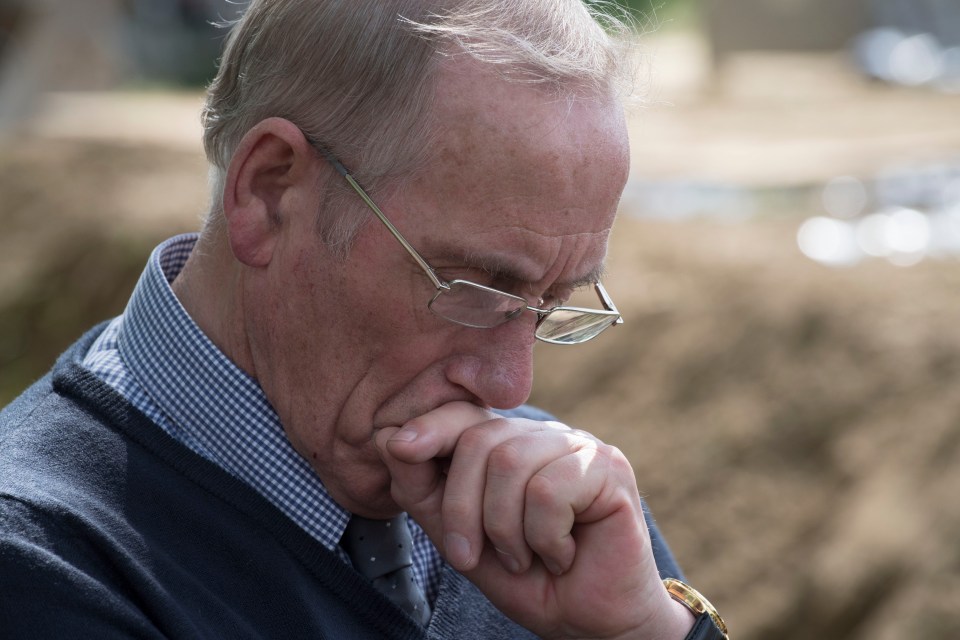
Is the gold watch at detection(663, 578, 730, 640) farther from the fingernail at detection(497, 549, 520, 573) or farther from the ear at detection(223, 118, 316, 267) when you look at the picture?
the ear at detection(223, 118, 316, 267)

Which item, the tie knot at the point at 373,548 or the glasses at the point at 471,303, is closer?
the glasses at the point at 471,303

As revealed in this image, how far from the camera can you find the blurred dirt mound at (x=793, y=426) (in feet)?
16.4

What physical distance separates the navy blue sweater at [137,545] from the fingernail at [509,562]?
0.20 metres

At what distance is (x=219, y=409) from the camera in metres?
2.04

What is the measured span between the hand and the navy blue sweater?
20 cm

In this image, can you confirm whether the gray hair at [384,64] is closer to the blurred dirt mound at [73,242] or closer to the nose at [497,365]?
the nose at [497,365]

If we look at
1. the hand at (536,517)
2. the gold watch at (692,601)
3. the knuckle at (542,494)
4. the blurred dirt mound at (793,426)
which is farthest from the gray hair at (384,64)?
the blurred dirt mound at (793,426)

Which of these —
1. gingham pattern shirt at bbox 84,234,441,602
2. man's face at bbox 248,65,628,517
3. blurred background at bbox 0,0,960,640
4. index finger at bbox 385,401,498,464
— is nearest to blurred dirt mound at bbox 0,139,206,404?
blurred background at bbox 0,0,960,640

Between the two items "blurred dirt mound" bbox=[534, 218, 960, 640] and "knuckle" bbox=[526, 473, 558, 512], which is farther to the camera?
"blurred dirt mound" bbox=[534, 218, 960, 640]

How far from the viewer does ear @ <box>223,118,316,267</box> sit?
199 centimetres

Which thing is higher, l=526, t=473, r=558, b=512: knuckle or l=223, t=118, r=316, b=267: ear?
l=223, t=118, r=316, b=267: ear

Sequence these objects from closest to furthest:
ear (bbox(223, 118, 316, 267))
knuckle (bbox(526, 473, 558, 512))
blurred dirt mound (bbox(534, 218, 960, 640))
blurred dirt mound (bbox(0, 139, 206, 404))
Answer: knuckle (bbox(526, 473, 558, 512)), ear (bbox(223, 118, 316, 267)), blurred dirt mound (bbox(534, 218, 960, 640)), blurred dirt mound (bbox(0, 139, 206, 404))

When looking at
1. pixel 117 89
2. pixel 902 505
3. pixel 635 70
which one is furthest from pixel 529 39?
pixel 117 89

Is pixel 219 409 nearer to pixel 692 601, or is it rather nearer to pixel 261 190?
pixel 261 190
